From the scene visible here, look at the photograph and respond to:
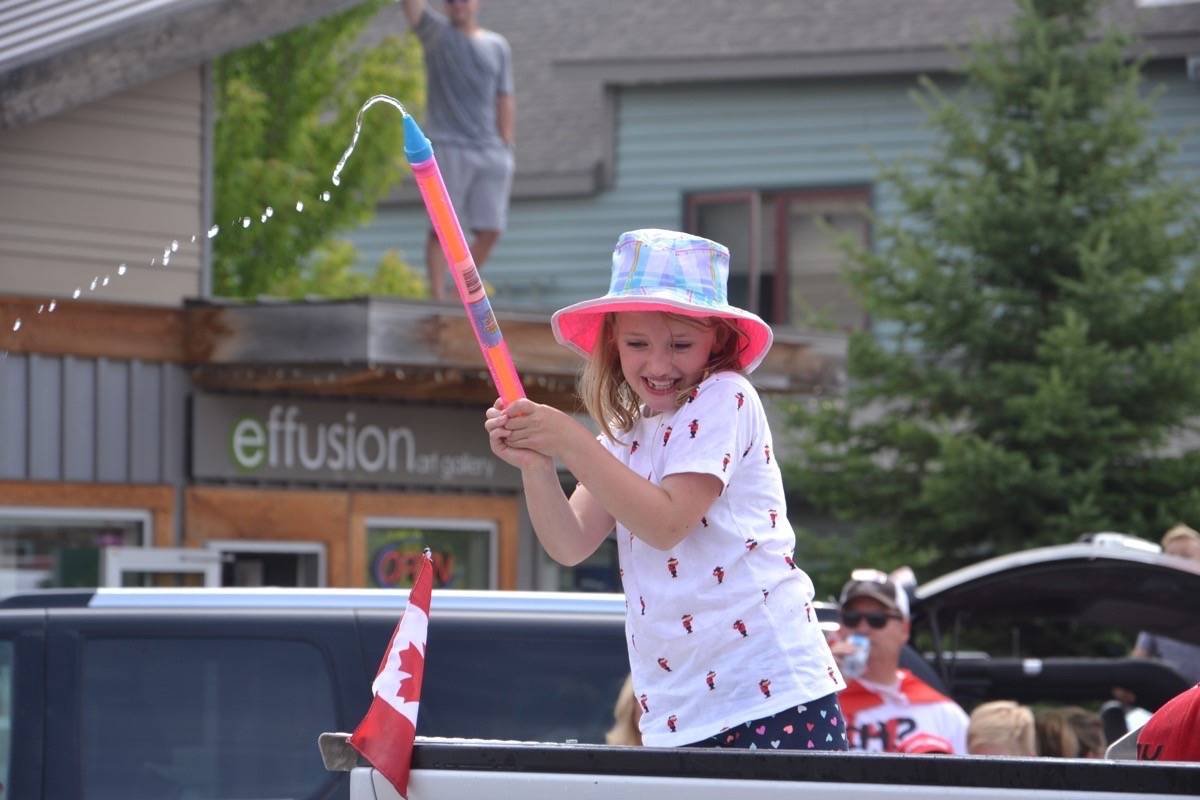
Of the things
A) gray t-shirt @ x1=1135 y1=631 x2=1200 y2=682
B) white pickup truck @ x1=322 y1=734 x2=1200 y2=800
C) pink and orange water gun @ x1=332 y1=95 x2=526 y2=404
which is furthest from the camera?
gray t-shirt @ x1=1135 y1=631 x2=1200 y2=682

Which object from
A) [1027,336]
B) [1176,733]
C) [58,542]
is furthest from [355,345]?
[1176,733]

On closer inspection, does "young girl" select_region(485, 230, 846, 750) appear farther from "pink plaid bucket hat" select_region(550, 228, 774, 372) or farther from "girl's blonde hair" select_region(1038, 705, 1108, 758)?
"girl's blonde hair" select_region(1038, 705, 1108, 758)

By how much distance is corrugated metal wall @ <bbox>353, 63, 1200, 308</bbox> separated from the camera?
1925 cm

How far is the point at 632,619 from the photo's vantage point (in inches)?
144

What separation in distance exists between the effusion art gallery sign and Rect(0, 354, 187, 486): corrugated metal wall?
180 mm

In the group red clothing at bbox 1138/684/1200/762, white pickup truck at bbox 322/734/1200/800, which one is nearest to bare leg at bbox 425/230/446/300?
red clothing at bbox 1138/684/1200/762

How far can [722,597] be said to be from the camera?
354 cm

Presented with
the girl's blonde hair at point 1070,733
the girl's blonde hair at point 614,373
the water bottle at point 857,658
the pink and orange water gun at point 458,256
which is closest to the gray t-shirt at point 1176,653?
the girl's blonde hair at point 1070,733

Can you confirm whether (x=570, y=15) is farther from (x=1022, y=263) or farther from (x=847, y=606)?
(x=847, y=606)

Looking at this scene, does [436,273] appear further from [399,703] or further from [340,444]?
[399,703]

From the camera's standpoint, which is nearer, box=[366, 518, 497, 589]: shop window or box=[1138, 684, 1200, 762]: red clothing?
box=[1138, 684, 1200, 762]: red clothing

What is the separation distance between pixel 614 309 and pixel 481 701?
2.06 m

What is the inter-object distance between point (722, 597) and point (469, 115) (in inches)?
345

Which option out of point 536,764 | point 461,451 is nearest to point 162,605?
point 536,764
